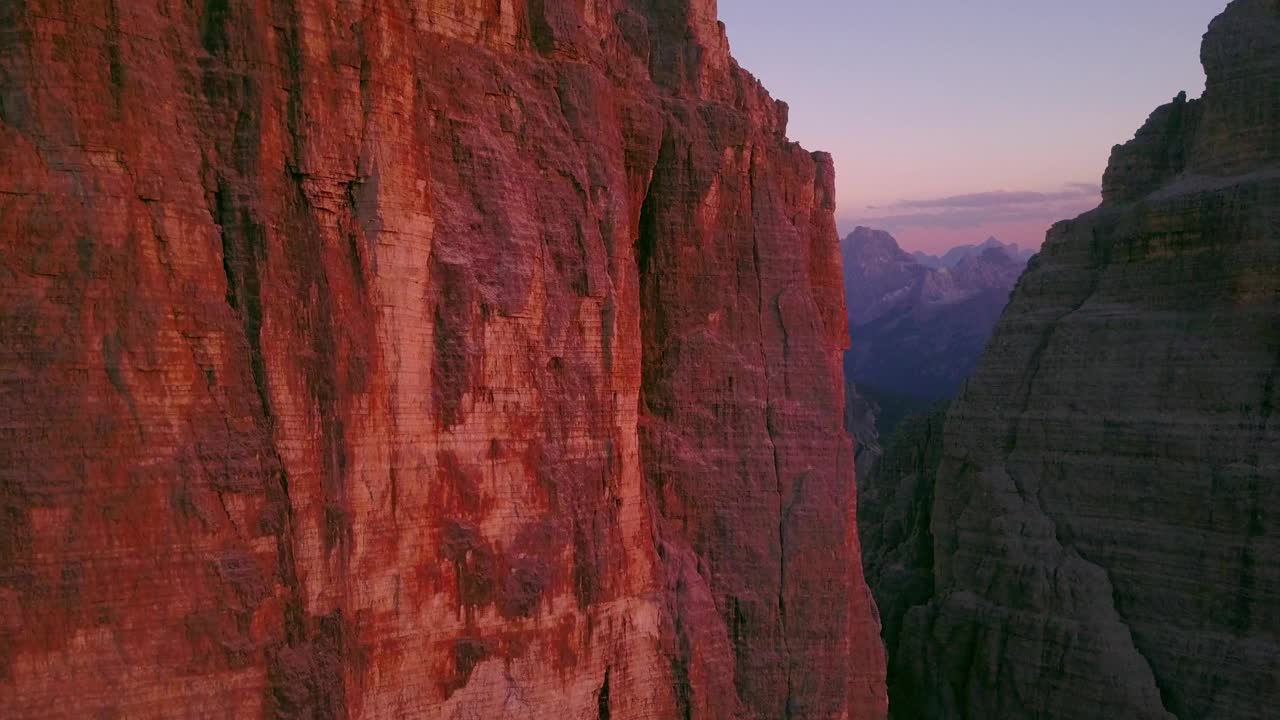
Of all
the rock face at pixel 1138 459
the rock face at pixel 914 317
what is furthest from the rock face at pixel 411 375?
the rock face at pixel 914 317

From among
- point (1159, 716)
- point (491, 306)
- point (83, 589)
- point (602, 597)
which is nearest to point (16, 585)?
point (83, 589)

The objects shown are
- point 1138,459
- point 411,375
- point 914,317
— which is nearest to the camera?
point 411,375

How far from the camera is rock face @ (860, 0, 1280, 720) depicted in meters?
23.9

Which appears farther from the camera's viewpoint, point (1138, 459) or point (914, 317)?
point (914, 317)

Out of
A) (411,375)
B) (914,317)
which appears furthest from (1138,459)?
(914,317)

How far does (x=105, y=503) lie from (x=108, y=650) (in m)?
1.35

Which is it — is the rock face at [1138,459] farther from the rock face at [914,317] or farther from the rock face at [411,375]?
the rock face at [914,317]

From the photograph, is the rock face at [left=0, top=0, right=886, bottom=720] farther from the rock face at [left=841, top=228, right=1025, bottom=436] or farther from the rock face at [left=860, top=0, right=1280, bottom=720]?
the rock face at [left=841, top=228, right=1025, bottom=436]

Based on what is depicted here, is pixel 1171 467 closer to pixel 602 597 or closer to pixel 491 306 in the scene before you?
pixel 602 597

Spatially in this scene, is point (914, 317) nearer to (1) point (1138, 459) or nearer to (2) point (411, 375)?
(1) point (1138, 459)

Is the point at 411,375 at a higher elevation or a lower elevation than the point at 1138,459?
higher

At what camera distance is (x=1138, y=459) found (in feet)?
83.0

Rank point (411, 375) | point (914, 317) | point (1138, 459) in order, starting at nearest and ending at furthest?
point (411, 375), point (1138, 459), point (914, 317)

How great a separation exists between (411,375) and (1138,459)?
650 inches
